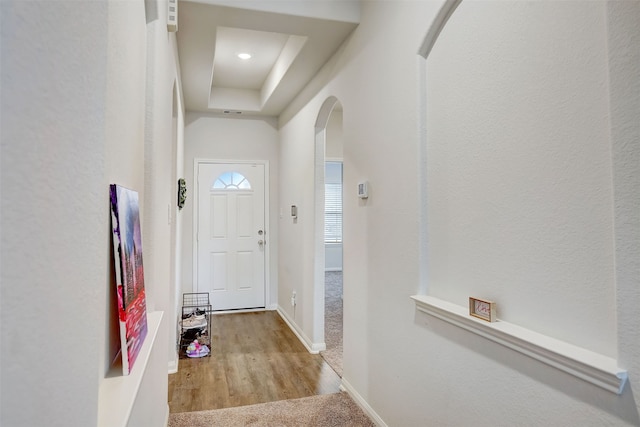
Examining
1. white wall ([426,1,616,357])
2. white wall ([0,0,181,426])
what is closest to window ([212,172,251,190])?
white wall ([426,1,616,357])

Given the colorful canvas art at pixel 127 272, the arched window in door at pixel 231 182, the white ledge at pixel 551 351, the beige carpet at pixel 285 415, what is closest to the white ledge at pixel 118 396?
the colorful canvas art at pixel 127 272

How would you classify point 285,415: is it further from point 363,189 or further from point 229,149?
point 229,149

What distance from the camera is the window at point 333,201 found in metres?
7.59

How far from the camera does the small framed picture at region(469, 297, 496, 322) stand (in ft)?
4.47

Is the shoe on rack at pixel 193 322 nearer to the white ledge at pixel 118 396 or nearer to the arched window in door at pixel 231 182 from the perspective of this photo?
the arched window in door at pixel 231 182

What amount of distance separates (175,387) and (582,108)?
2907 mm

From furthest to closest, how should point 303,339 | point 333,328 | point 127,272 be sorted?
point 333,328 < point 303,339 < point 127,272

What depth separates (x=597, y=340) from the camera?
1.04 meters

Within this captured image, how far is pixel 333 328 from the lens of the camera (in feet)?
13.3

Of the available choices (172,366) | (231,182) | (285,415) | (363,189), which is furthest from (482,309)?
(231,182)

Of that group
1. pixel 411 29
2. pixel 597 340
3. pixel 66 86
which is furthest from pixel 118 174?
pixel 411 29

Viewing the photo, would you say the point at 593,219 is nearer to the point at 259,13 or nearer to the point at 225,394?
the point at 259,13

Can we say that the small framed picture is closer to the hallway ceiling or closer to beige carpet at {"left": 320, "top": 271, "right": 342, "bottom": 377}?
beige carpet at {"left": 320, "top": 271, "right": 342, "bottom": 377}

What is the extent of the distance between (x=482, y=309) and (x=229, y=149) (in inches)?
159
